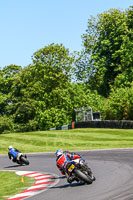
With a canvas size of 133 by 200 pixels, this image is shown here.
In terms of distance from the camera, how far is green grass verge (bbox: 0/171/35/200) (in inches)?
500

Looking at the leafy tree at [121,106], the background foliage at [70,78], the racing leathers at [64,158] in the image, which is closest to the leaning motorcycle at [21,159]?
the racing leathers at [64,158]

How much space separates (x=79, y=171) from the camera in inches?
490

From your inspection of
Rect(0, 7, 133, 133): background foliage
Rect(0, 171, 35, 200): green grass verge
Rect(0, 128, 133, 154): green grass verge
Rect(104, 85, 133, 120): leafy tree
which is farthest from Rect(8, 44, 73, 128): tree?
Rect(0, 171, 35, 200): green grass verge

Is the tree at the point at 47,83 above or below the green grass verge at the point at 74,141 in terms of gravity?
→ above

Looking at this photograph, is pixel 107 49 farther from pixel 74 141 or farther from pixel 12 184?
pixel 12 184

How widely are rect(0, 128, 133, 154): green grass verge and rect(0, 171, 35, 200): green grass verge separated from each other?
14.9 meters

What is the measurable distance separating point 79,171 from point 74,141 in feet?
81.9

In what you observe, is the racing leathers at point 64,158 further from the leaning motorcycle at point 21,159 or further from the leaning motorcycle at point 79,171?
the leaning motorcycle at point 21,159

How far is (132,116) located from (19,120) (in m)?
33.4

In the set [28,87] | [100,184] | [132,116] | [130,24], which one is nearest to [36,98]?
[28,87]

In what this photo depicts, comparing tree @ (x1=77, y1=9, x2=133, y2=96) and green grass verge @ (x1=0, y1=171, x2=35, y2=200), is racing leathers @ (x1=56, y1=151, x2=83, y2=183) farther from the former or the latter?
tree @ (x1=77, y1=9, x2=133, y2=96)

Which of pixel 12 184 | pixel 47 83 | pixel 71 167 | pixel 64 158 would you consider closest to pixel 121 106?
pixel 47 83

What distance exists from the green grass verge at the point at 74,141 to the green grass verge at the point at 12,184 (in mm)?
14920

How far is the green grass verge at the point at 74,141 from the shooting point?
1304 inches
